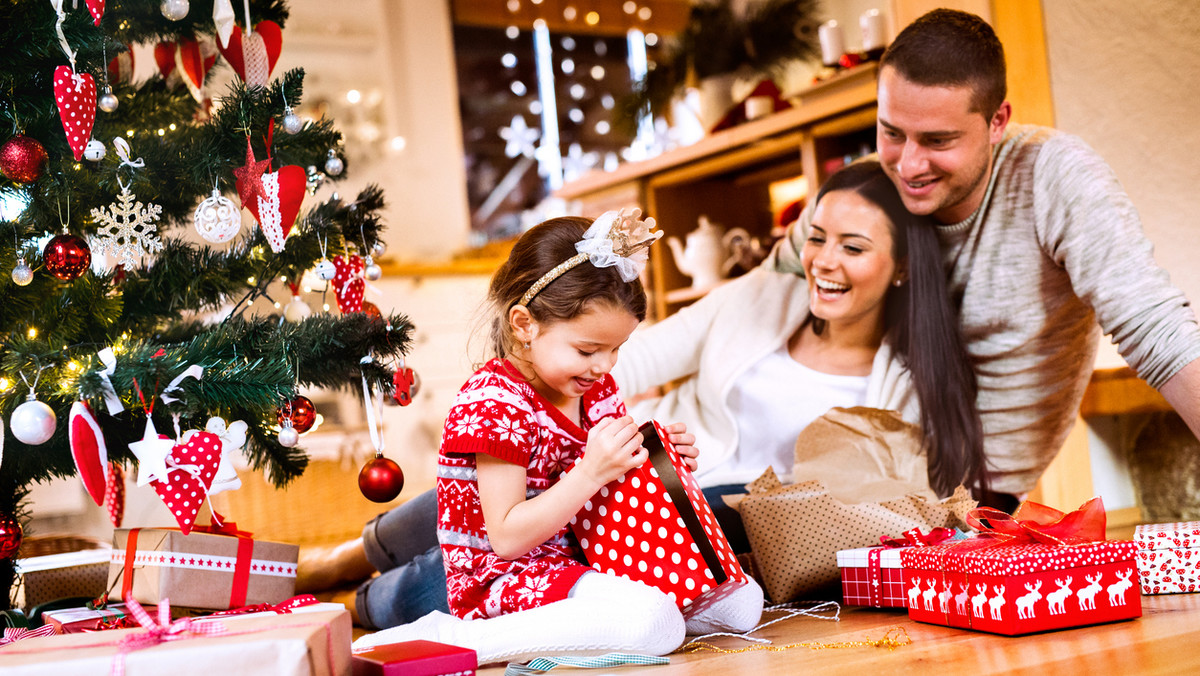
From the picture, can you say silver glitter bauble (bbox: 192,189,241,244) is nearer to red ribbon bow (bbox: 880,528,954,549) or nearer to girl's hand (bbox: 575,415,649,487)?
girl's hand (bbox: 575,415,649,487)

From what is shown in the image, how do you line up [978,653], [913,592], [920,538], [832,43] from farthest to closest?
[832,43]
[920,538]
[913,592]
[978,653]

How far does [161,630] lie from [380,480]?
508mm

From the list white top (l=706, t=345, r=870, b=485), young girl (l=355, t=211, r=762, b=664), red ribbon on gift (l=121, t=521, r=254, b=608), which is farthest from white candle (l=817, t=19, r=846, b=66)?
red ribbon on gift (l=121, t=521, r=254, b=608)

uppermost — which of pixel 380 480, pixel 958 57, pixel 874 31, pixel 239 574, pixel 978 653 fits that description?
pixel 874 31

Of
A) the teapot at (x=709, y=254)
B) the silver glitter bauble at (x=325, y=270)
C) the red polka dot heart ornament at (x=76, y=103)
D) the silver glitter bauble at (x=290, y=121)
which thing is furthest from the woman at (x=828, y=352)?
the red polka dot heart ornament at (x=76, y=103)

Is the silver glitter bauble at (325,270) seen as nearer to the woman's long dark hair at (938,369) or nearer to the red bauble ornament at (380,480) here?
the red bauble ornament at (380,480)

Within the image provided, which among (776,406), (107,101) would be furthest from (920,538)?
(107,101)

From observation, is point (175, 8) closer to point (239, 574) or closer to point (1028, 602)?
point (239, 574)

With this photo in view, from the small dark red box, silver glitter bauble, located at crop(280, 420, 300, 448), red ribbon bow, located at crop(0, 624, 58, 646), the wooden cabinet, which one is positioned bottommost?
the small dark red box

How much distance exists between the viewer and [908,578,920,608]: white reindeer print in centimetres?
126

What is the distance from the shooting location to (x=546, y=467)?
1279 millimetres

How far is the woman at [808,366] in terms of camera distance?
1.65 metres

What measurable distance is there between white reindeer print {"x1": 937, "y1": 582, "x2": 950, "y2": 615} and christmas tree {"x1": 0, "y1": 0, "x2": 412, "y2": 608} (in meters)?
0.80

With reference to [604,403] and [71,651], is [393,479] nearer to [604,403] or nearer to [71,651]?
[604,403]
